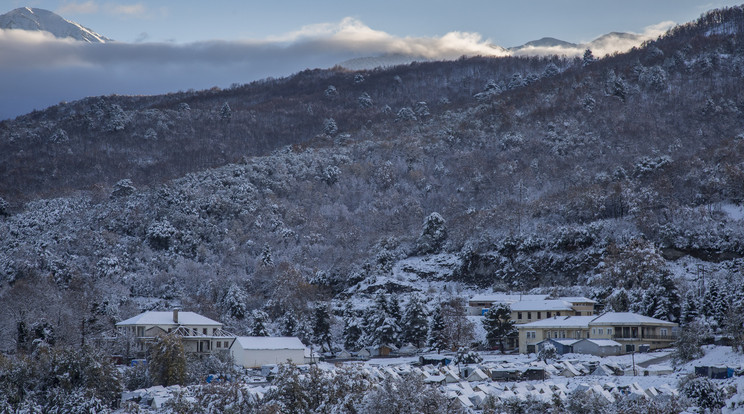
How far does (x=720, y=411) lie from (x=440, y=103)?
5422 inches

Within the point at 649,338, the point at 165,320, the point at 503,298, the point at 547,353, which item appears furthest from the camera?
the point at 503,298

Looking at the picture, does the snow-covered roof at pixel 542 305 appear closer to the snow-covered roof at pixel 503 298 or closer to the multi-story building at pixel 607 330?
the snow-covered roof at pixel 503 298

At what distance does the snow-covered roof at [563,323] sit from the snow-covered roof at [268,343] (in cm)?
1981

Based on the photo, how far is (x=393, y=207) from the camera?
120m

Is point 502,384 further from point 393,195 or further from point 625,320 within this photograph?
point 393,195

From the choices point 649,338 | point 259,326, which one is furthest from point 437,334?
point 649,338

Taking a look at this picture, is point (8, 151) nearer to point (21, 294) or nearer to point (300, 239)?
point (300, 239)

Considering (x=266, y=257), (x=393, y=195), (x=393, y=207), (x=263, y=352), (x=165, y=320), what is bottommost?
(x=263, y=352)

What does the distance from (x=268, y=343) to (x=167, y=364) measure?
1371cm

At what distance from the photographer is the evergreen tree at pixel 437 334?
2847 inches

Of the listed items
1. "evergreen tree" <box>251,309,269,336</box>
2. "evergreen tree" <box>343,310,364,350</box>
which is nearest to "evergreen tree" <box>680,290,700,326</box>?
"evergreen tree" <box>343,310,364,350</box>

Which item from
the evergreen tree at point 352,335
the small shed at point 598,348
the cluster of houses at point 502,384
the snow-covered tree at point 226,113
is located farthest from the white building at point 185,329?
the snow-covered tree at point 226,113

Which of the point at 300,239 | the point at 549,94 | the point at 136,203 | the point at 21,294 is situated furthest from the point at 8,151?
the point at 549,94

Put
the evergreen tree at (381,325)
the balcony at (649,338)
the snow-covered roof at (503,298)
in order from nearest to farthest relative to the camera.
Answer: the balcony at (649,338), the evergreen tree at (381,325), the snow-covered roof at (503,298)
